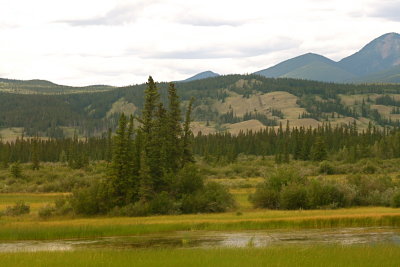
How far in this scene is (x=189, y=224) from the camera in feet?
122

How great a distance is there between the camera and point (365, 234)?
109 feet

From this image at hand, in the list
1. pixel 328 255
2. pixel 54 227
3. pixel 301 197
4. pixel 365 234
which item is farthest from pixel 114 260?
pixel 301 197

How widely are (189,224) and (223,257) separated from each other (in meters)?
12.8

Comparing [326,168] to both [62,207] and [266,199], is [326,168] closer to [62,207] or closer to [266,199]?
[266,199]

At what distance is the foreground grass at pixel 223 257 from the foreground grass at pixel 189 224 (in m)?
8.17

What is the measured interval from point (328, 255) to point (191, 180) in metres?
24.1

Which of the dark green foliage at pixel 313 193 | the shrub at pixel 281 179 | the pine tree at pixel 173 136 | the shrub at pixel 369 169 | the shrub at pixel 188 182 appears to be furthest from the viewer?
the shrub at pixel 369 169

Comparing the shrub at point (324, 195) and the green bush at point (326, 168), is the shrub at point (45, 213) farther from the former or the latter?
the green bush at point (326, 168)

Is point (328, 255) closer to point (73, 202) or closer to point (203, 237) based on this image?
point (203, 237)

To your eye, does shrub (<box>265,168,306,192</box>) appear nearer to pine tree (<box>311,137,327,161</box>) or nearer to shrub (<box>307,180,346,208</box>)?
shrub (<box>307,180,346,208</box>)

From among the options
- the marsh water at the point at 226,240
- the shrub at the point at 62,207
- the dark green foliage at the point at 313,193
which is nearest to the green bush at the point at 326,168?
the dark green foliage at the point at 313,193

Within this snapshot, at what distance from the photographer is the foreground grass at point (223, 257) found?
920 inches

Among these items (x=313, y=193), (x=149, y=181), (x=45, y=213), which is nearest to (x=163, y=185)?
Answer: (x=149, y=181)

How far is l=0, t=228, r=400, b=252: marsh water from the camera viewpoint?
30.0 m
